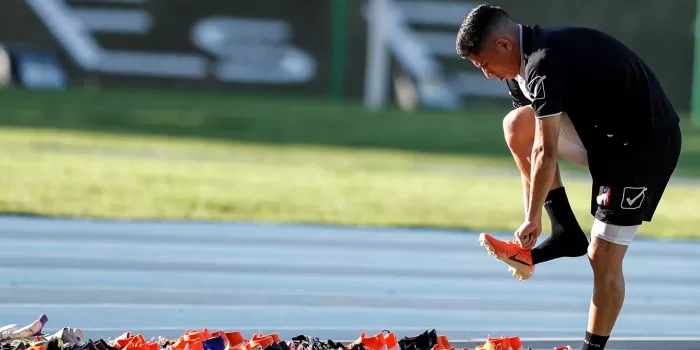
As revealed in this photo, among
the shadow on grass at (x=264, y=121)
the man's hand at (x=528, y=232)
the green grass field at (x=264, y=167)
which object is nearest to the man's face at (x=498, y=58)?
the man's hand at (x=528, y=232)

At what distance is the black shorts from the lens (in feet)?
12.0

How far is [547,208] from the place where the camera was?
165 inches

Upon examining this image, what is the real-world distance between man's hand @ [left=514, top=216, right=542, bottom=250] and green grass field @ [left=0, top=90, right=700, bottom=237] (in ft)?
12.8

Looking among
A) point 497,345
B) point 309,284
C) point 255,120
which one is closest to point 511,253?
point 497,345

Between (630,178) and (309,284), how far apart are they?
2.02 m

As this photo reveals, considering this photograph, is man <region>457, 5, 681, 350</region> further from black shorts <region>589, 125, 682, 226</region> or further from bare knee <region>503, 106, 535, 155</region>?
bare knee <region>503, 106, 535, 155</region>

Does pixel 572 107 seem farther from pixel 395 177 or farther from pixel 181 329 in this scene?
pixel 395 177

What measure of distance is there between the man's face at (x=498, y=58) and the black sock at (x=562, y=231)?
72 centimetres

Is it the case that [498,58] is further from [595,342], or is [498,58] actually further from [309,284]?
[309,284]

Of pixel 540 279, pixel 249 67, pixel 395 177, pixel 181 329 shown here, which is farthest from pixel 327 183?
pixel 249 67

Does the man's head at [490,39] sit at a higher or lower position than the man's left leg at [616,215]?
higher

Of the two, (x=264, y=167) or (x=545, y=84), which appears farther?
(x=264, y=167)

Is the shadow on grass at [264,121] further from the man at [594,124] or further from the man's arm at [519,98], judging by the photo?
the man at [594,124]

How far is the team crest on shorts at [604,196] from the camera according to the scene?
3.68 m
